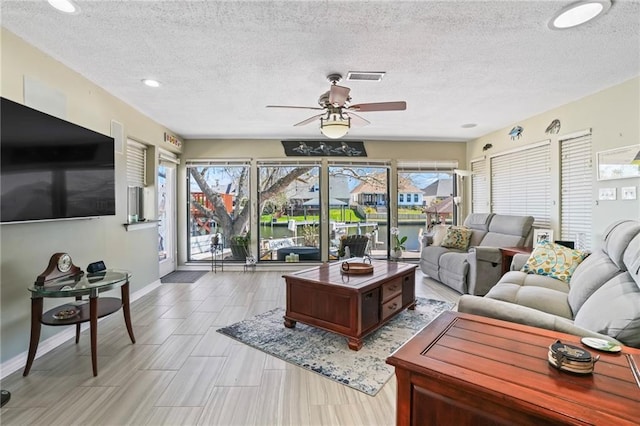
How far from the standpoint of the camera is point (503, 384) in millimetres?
989

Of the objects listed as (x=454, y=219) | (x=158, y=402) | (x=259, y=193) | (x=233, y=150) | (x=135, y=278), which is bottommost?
(x=158, y=402)

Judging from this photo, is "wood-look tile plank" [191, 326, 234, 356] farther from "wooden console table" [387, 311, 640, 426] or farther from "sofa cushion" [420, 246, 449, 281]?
"sofa cushion" [420, 246, 449, 281]

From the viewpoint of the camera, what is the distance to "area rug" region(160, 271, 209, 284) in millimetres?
4875

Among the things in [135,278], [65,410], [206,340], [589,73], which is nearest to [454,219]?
[589,73]

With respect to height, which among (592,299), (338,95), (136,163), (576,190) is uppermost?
(338,95)

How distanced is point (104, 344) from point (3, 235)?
3.86ft

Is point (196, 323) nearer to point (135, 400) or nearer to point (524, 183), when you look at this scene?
point (135, 400)

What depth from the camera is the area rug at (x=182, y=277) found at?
4.88m

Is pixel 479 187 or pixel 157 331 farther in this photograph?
pixel 479 187

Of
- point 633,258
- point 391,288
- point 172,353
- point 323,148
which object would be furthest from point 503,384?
point 323,148

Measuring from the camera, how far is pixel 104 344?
2.67 m

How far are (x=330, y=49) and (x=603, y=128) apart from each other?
3.20 metres

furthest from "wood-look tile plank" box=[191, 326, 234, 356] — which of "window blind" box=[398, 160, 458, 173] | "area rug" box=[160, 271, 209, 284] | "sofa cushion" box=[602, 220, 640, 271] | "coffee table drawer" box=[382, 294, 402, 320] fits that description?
"window blind" box=[398, 160, 458, 173]

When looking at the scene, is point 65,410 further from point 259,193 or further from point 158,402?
point 259,193
